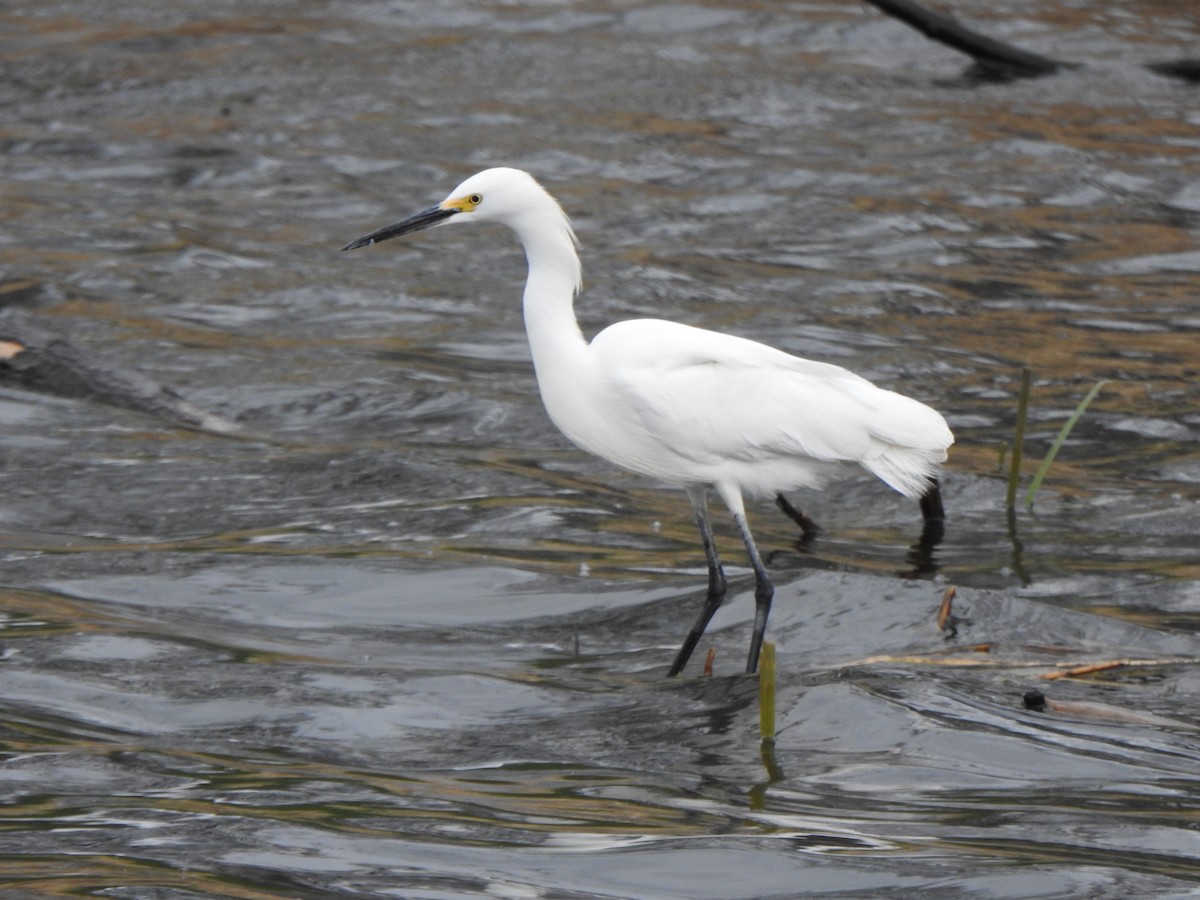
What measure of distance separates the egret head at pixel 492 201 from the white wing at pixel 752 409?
0.50m

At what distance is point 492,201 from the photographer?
6.04 metres

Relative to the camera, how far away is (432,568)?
22.3 ft

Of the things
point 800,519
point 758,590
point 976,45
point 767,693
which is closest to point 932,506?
point 800,519

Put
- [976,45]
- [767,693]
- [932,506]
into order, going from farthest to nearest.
→ [976,45] → [932,506] → [767,693]

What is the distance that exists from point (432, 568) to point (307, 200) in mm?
Result: 7379

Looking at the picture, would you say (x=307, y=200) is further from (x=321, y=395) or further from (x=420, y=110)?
(x=321, y=395)

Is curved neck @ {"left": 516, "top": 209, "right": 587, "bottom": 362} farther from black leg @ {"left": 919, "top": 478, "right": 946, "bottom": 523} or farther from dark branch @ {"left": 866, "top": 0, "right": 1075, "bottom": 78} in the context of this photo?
dark branch @ {"left": 866, "top": 0, "right": 1075, "bottom": 78}

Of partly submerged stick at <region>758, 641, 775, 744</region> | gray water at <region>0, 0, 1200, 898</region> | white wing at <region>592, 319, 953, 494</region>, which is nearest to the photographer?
gray water at <region>0, 0, 1200, 898</region>

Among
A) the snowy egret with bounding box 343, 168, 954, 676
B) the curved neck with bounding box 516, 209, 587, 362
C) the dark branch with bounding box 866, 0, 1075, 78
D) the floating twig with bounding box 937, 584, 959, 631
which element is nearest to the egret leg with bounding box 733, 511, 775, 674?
the snowy egret with bounding box 343, 168, 954, 676

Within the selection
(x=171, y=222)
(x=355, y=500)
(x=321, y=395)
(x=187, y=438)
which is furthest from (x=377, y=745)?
(x=171, y=222)

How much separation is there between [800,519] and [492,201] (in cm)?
208

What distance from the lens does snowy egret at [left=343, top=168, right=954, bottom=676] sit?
5.84 meters

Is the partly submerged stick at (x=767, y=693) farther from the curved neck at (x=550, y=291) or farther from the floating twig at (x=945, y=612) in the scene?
the curved neck at (x=550, y=291)

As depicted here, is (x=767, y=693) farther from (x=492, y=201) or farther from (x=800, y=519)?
(x=800, y=519)
